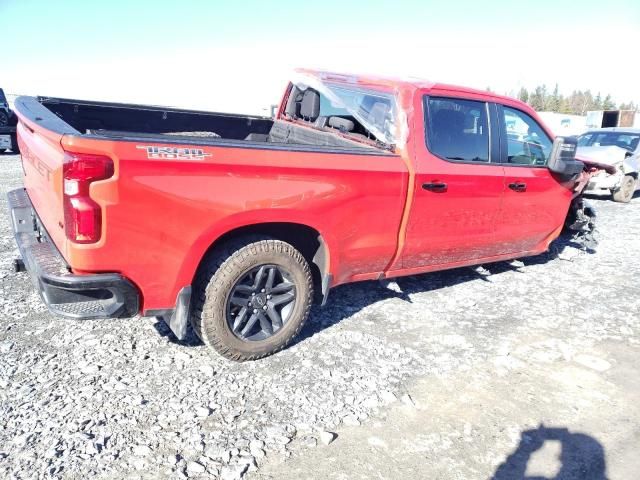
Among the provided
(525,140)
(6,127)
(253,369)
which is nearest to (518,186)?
(525,140)

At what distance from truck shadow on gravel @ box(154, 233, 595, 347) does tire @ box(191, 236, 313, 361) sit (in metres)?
0.34

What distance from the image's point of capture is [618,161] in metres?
9.97

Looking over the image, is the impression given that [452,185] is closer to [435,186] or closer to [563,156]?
[435,186]

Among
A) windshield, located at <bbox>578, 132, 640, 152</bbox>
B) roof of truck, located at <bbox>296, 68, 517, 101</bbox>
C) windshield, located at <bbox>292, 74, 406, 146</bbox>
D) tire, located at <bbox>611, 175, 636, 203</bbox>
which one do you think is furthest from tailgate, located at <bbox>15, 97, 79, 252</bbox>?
windshield, located at <bbox>578, 132, 640, 152</bbox>

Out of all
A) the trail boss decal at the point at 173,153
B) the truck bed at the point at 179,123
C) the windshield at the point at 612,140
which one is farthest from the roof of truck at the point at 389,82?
the windshield at the point at 612,140

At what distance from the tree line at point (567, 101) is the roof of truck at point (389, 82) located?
80398 millimetres

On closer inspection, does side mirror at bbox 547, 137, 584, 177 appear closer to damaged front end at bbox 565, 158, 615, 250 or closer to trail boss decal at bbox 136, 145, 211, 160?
damaged front end at bbox 565, 158, 615, 250

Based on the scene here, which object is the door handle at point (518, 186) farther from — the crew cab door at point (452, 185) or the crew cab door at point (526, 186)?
the crew cab door at point (452, 185)

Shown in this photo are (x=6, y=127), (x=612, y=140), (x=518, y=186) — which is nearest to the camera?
(x=518, y=186)

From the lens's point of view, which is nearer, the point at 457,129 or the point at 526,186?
the point at 457,129

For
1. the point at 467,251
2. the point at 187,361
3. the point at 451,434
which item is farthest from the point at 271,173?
the point at 467,251

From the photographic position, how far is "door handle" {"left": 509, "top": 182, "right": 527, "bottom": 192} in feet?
14.0

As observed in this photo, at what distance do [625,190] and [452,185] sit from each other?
27.5 ft

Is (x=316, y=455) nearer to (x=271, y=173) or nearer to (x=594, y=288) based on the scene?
(x=271, y=173)
